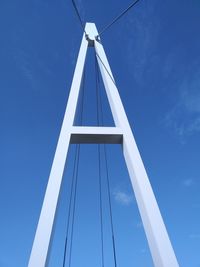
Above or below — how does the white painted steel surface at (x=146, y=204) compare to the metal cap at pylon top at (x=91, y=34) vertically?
below

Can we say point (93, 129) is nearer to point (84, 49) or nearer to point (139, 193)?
point (139, 193)

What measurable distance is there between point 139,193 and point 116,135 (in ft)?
2.73

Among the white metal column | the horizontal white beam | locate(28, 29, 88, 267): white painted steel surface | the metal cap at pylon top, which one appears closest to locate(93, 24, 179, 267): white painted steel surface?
the white metal column

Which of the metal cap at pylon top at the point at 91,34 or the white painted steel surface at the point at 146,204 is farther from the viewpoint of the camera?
the metal cap at pylon top at the point at 91,34

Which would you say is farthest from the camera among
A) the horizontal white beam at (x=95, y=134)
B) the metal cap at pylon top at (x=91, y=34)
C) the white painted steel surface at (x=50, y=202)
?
the metal cap at pylon top at (x=91, y=34)

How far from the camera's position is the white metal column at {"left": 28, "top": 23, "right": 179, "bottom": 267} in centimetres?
187

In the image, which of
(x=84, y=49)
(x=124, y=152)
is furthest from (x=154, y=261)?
(x=84, y=49)

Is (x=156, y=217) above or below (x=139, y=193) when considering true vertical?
below

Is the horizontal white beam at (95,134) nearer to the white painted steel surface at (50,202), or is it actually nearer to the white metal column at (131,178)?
the white metal column at (131,178)

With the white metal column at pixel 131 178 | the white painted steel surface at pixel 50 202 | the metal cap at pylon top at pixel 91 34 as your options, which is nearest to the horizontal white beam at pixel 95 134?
the white metal column at pixel 131 178

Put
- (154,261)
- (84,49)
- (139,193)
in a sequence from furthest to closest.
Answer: (84,49) < (139,193) < (154,261)

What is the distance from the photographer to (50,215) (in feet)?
6.68

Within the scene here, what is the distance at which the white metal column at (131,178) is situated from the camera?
1.87 m

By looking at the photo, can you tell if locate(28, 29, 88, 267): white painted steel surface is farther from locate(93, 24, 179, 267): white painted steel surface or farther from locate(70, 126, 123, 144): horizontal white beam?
locate(93, 24, 179, 267): white painted steel surface
